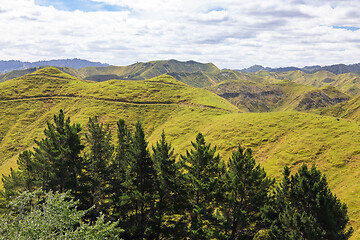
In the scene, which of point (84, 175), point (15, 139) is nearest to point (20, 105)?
point (15, 139)

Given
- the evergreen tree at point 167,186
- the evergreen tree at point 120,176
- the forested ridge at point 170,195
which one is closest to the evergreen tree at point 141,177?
the forested ridge at point 170,195

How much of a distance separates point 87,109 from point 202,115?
3736 inches

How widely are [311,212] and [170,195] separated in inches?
1005

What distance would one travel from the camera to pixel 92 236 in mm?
19391

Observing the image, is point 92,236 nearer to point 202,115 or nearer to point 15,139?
point 202,115

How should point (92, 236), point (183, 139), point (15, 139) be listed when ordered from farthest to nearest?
point (15, 139)
point (183, 139)
point (92, 236)

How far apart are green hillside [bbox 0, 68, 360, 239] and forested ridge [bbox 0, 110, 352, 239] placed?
19711 millimetres

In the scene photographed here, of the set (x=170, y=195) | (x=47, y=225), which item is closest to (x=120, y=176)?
(x=170, y=195)

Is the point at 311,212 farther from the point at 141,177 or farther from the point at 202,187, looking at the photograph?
the point at 141,177

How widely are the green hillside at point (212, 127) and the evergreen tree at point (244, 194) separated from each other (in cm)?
2119

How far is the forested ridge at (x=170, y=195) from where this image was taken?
24.0 metres

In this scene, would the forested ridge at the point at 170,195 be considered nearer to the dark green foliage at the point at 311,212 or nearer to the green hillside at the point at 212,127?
the dark green foliage at the point at 311,212

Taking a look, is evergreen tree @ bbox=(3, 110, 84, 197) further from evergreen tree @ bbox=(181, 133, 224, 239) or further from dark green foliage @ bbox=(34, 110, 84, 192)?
evergreen tree @ bbox=(181, 133, 224, 239)

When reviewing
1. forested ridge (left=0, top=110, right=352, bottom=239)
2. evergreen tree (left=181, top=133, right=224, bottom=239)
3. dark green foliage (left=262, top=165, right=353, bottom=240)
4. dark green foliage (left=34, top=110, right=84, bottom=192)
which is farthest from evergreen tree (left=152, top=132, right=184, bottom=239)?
dark green foliage (left=262, top=165, right=353, bottom=240)
